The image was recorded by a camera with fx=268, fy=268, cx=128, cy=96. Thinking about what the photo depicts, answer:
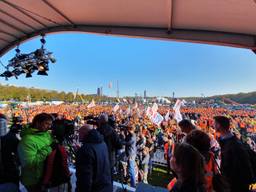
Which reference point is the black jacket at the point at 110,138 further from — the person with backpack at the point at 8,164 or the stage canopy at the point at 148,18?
the stage canopy at the point at 148,18

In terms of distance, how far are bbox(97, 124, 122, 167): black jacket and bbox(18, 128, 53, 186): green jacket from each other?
1.67m

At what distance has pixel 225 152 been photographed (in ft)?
9.91

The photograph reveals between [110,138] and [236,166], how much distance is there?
2176 mm

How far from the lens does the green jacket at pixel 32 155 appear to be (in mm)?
2641

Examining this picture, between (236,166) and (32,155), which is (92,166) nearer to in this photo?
(32,155)

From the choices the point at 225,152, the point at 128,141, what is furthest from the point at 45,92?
the point at 225,152

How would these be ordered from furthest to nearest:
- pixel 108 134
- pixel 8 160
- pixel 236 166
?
pixel 108 134 → pixel 8 160 → pixel 236 166

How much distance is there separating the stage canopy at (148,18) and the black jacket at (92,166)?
224 centimetres

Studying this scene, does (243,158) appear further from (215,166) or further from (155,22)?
(155,22)

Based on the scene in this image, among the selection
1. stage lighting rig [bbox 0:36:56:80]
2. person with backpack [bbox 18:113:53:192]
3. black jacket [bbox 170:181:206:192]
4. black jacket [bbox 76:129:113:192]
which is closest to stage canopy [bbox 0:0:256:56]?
stage lighting rig [bbox 0:36:56:80]

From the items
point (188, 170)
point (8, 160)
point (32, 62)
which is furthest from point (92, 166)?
point (32, 62)

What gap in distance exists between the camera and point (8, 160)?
3.08 metres

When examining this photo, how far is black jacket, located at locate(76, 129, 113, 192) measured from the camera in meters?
2.67

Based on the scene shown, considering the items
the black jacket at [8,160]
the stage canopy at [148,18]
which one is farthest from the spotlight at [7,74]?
the black jacket at [8,160]
